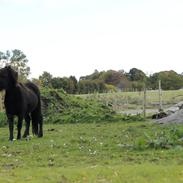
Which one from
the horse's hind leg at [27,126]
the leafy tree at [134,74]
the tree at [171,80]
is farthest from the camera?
the leafy tree at [134,74]

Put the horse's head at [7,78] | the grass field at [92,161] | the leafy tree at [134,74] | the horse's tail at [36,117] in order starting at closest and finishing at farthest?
the grass field at [92,161]
the horse's head at [7,78]
the horse's tail at [36,117]
the leafy tree at [134,74]

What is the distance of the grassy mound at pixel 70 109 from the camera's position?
26438 mm

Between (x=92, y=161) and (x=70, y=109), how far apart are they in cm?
1876

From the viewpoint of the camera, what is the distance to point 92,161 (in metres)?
10.7

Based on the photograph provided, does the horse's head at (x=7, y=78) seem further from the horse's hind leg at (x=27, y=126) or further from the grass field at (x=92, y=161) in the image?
the horse's hind leg at (x=27, y=126)

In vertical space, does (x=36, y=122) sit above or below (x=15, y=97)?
below

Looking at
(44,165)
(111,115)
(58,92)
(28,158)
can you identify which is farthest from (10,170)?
(58,92)

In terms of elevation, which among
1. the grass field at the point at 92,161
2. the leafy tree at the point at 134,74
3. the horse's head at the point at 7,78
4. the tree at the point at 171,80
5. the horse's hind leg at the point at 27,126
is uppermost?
the leafy tree at the point at 134,74

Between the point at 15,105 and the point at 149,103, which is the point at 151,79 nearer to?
the point at 149,103

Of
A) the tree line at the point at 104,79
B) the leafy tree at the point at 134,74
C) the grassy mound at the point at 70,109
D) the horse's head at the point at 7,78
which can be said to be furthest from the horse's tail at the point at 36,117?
the leafy tree at the point at 134,74

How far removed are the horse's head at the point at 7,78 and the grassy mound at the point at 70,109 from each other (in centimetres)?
1098

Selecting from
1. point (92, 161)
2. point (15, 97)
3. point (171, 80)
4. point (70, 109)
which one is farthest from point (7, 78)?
point (171, 80)

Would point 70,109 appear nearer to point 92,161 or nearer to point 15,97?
point 15,97

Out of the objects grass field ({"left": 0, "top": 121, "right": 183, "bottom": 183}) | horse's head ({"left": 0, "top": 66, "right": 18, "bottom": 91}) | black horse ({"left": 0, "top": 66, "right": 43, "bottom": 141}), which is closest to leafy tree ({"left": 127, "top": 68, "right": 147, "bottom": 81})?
black horse ({"left": 0, "top": 66, "right": 43, "bottom": 141})
